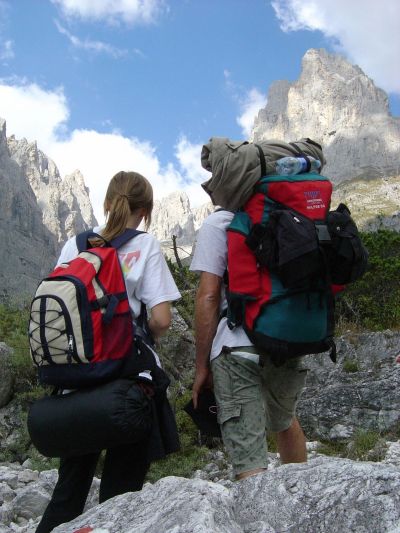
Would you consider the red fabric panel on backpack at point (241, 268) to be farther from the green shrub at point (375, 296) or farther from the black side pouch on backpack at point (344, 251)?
the green shrub at point (375, 296)

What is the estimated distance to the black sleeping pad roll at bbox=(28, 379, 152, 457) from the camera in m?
2.28

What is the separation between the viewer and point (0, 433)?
6.39 meters

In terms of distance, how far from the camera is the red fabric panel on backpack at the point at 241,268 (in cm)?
251

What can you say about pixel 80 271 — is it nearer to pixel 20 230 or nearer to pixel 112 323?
pixel 112 323

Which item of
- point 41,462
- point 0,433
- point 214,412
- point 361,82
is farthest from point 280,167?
point 361,82

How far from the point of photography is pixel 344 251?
257 centimetres

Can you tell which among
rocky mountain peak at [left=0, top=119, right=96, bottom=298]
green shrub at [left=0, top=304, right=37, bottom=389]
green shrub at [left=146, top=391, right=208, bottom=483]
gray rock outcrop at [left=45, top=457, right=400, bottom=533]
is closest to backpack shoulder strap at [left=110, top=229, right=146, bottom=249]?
gray rock outcrop at [left=45, top=457, right=400, bottom=533]

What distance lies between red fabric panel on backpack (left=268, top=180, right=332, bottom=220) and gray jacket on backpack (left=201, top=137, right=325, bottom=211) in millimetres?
133

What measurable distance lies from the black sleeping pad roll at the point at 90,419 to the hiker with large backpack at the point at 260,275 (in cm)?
45

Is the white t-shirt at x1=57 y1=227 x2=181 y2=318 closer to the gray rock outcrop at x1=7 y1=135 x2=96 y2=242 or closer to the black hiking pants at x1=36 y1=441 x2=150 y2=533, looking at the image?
the black hiking pants at x1=36 y1=441 x2=150 y2=533

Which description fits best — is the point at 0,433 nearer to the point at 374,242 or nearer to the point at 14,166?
the point at 374,242

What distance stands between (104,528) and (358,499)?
2.78ft

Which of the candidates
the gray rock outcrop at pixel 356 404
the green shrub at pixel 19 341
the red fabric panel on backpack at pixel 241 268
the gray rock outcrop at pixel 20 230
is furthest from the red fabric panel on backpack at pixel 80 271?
the gray rock outcrop at pixel 20 230

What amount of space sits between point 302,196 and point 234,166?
363mm
